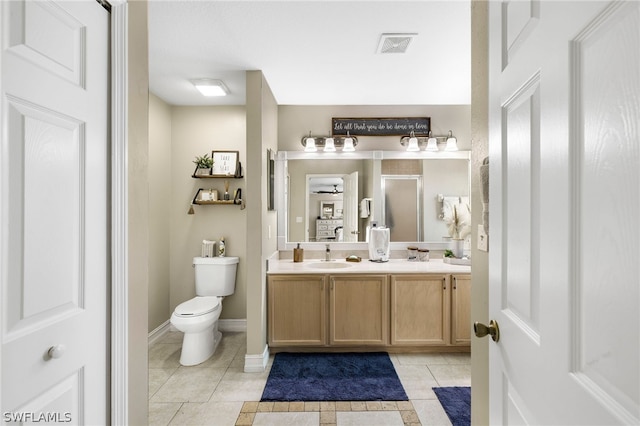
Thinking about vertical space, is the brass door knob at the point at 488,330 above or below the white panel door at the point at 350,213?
below

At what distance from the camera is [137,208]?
1.29 m

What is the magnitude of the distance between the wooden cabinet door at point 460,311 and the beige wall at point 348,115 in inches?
61.4

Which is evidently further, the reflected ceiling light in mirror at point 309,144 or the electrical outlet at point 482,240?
the reflected ceiling light in mirror at point 309,144

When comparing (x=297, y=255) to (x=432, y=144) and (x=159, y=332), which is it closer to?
(x=159, y=332)

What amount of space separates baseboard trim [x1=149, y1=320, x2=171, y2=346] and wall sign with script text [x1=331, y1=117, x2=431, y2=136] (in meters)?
2.84

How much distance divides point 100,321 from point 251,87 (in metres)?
2.18

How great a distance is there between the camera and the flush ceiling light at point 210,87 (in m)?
2.94

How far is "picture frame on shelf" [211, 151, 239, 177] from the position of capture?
3565 millimetres

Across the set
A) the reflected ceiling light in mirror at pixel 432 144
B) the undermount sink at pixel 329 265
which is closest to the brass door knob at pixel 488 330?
the undermount sink at pixel 329 265

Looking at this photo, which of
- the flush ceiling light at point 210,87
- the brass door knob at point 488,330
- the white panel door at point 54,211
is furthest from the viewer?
the flush ceiling light at point 210,87

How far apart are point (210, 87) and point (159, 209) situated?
136 cm

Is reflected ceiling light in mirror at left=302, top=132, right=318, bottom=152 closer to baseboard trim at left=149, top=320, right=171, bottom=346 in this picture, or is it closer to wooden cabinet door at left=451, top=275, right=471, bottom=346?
wooden cabinet door at left=451, top=275, right=471, bottom=346

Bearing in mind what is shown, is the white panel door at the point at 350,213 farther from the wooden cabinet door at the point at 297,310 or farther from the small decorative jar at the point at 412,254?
the wooden cabinet door at the point at 297,310

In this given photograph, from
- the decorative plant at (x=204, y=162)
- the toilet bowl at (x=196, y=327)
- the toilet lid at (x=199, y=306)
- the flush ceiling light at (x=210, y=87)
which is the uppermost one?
the flush ceiling light at (x=210, y=87)
